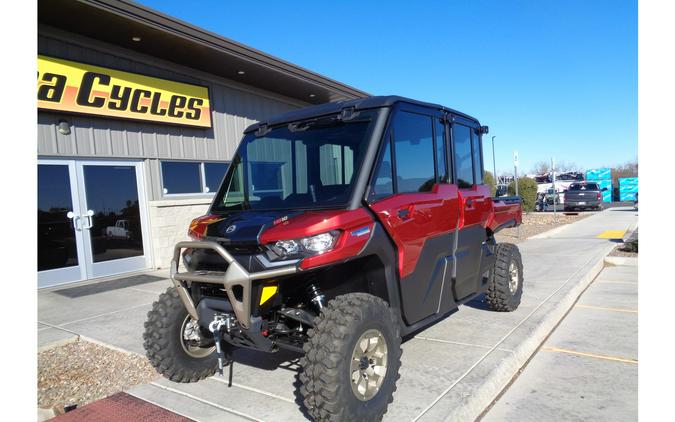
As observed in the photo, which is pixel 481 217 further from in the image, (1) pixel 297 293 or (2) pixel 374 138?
(1) pixel 297 293

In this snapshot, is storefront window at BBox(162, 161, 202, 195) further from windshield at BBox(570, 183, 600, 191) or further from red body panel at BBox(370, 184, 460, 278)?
windshield at BBox(570, 183, 600, 191)

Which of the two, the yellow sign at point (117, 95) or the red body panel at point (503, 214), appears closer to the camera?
the red body panel at point (503, 214)

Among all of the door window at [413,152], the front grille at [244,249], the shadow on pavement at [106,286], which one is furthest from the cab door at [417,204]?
the shadow on pavement at [106,286]

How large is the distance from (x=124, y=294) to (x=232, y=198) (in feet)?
14.3

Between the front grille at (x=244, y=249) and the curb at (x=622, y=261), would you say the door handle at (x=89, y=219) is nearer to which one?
the front grille at (x=244, y=249)

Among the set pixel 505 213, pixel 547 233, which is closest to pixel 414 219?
pixel 505 213

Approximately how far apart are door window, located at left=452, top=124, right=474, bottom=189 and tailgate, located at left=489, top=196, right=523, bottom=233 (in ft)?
2.00

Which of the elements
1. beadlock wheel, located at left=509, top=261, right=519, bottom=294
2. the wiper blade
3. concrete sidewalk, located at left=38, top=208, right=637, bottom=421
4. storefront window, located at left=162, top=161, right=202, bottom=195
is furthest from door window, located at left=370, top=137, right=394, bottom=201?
storefront window, located at left=162, top=161, right=202, bottom=195

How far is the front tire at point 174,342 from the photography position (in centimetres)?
341

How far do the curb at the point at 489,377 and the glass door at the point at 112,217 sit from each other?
7.24 m

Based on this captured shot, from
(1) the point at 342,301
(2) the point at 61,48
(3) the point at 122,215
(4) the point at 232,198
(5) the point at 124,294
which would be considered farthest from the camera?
(3) the point at 122,215

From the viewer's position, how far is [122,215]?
8.78m

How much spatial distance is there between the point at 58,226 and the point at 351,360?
7.06 m

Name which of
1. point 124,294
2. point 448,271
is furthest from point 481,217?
point 124,294
